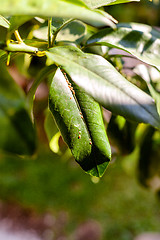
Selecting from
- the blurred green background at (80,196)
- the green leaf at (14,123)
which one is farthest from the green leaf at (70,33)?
the blurred green background at (80,196)

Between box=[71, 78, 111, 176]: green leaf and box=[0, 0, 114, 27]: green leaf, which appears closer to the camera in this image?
box=[0, 0, 114, 27]: green leaf

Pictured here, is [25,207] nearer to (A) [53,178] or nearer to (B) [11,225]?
(B) [11,225]

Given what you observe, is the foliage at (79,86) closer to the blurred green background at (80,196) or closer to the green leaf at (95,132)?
the green leaf at (95,132)

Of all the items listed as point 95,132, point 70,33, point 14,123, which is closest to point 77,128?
point 95,132

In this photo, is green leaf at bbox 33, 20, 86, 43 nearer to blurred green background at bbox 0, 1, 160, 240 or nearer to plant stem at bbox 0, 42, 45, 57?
plant stem at bbox 0, 42, 45, 57

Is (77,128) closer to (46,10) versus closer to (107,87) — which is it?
(107,87)

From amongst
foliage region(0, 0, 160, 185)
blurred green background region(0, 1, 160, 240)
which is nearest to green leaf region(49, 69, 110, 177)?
foliage region(0, 0, 160, 185)
